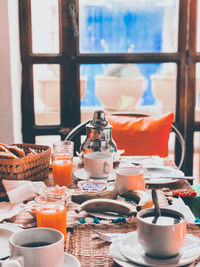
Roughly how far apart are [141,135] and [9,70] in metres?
0.99

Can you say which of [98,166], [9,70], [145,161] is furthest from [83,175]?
[9,70]

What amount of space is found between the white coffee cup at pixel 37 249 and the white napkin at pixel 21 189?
476 mm

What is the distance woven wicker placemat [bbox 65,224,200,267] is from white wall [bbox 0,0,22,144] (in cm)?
173

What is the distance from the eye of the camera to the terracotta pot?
3.00m

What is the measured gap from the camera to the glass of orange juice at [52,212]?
3.35 feet

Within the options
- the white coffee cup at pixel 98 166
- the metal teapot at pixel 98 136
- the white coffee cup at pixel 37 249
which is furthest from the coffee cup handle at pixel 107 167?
the white coffee cup at pixel 37 249

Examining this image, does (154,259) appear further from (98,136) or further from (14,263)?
(98,136)

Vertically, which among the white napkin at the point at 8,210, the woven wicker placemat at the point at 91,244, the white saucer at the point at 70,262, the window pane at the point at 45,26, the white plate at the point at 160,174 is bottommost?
the woven wicker placemat at the point at 91,244

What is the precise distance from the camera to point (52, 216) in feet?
3.35

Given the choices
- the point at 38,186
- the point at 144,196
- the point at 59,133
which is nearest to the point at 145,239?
the point at 144,196

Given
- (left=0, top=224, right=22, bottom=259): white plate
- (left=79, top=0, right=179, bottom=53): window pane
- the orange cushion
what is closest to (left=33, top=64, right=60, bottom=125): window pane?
(left=79, top=0, right=179, bottom=53): window pane

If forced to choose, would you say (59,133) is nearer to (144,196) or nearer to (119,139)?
(119,139)

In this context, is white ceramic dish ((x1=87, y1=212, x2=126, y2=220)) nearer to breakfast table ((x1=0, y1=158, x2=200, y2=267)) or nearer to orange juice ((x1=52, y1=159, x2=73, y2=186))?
breakfast table ((x1=0, y1=158, x2=200, y2=267))

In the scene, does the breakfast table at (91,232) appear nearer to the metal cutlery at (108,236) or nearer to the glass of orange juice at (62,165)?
the metal cutlery at (108,236)
